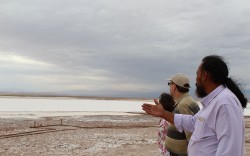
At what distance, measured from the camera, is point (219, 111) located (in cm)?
266

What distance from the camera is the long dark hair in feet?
9.55

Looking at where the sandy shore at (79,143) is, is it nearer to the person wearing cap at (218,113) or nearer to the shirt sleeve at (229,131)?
the person wearing cap at (218,113)

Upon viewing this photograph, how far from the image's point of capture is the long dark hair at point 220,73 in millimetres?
2910

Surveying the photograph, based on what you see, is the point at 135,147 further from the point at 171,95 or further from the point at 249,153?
the point at 171,95

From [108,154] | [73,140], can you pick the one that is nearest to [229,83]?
[108,154]

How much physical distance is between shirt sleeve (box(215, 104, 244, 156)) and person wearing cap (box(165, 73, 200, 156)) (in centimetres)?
179

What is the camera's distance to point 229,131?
2.57m

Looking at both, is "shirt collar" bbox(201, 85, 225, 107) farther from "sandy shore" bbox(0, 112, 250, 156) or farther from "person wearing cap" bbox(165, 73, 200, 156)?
"sandy shore" bbox(0, 112, 250, 156)

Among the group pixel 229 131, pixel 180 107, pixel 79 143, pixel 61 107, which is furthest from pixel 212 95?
pixel 61 107

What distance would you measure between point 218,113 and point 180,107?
74.9 inches

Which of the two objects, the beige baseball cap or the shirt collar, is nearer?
the shirt collar

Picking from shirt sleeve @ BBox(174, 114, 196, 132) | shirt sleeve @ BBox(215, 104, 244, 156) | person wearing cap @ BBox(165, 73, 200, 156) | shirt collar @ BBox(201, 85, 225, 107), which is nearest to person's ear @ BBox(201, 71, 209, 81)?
shirt collar @ BBox(201, 85, 225, 107)

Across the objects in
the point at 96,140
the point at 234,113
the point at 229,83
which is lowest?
the point at 96,140

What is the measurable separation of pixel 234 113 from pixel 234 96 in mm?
177
